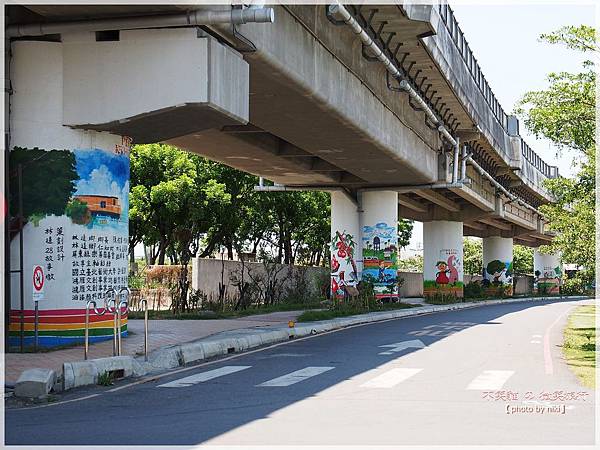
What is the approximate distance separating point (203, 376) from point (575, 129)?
351 inches

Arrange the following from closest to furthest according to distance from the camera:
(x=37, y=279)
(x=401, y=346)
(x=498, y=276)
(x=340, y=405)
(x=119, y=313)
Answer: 1. (x=340, y=405)
2. (x=37, y=279)
3. (x=119, y=313)
4. (x=401, y=346)
5. (x=498, y=276)

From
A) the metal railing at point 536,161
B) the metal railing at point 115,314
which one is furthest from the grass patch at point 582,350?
the metal railing at point 536,161

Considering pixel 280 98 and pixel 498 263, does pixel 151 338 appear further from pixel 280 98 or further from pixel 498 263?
pixel 498 263

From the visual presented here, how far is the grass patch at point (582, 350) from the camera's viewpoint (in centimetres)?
1440

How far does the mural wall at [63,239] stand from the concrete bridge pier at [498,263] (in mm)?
59384

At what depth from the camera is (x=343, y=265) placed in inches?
1572

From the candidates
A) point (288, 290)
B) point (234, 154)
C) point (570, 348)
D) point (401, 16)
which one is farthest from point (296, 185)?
point (570, 348)

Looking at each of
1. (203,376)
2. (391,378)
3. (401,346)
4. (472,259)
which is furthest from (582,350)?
(472,259)

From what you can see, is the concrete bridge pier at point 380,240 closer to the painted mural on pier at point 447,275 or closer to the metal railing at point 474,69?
the metal railing at point 474,69

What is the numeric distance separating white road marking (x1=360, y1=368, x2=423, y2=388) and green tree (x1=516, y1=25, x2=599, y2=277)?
5.55m

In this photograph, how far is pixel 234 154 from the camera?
3148 centimetres

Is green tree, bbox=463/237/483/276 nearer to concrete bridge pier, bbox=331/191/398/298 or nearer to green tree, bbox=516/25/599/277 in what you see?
concrete bridge pier, bbox=331/191/398/298

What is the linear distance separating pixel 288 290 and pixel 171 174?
834 centimetres

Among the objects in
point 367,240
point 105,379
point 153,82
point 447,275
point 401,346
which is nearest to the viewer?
point 105,379
